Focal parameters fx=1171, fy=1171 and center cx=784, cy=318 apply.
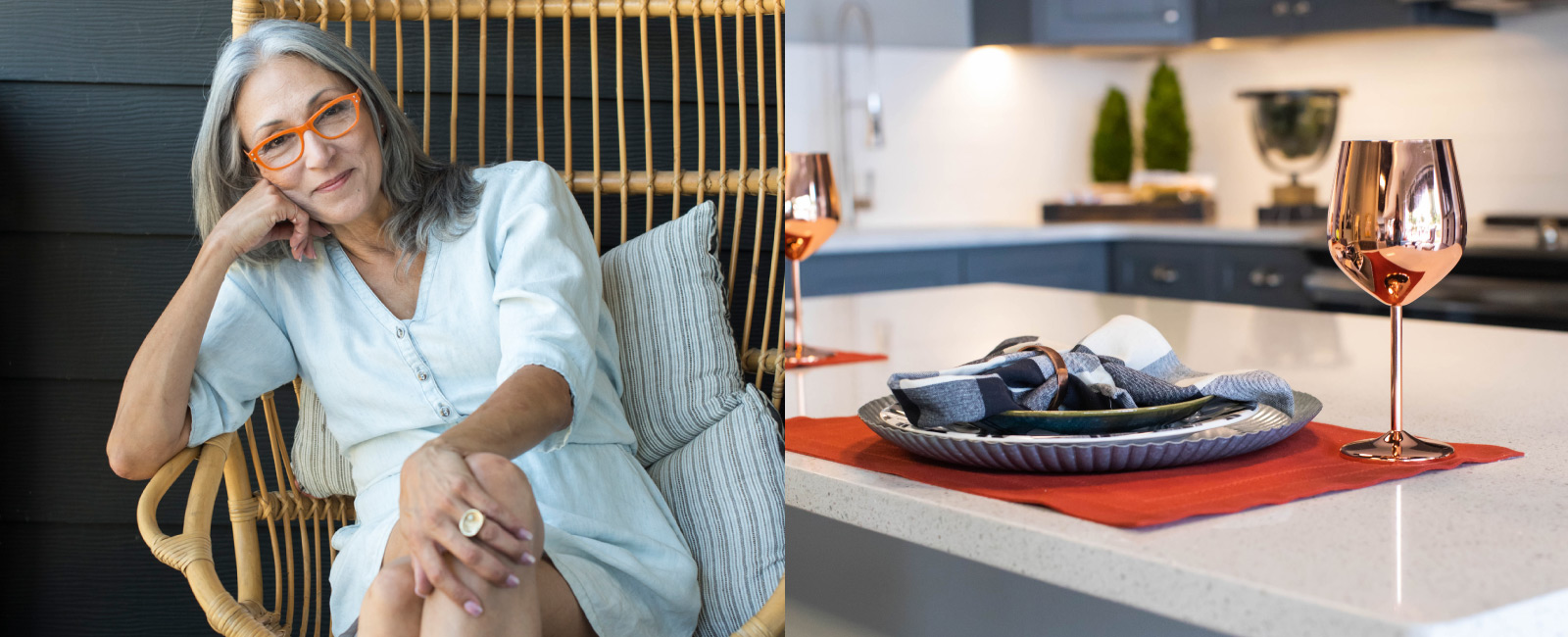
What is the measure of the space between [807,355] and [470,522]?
0.38 metres

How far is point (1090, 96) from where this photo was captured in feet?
9.27

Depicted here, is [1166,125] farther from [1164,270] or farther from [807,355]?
[807,355]

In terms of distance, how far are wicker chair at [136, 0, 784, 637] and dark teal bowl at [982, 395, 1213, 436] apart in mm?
249

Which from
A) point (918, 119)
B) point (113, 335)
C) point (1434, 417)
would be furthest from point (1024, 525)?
point (918, 119)

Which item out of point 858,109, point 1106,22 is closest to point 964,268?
point 858,109

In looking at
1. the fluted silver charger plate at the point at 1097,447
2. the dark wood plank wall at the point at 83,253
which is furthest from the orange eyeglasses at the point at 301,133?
the fluted silver charger plate at the point at 1097,447

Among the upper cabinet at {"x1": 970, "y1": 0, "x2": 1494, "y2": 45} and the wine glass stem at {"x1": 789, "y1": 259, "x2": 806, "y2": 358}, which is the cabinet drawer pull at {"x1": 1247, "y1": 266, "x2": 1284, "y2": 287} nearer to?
the upper cabinet at {"x1": 970, "y1": 0, "x2": 1494, "y2": 45}

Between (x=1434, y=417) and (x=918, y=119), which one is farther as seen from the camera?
(x=918, y=119)

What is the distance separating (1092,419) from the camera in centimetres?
44

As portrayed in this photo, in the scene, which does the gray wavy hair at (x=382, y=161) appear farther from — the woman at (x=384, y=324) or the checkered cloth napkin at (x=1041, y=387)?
the checkered cloth napkin at (x=1041, y=387)

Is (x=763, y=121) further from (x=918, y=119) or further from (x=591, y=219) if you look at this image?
(x=918, y=119)

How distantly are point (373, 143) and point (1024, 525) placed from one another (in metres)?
0.41

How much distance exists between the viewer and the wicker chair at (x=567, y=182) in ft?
2.17

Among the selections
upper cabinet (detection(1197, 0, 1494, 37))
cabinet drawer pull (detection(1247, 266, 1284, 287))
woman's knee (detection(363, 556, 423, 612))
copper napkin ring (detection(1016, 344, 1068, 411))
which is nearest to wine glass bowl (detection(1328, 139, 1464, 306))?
copper napkin ring (detection(1016, 344, 1068, 411))
